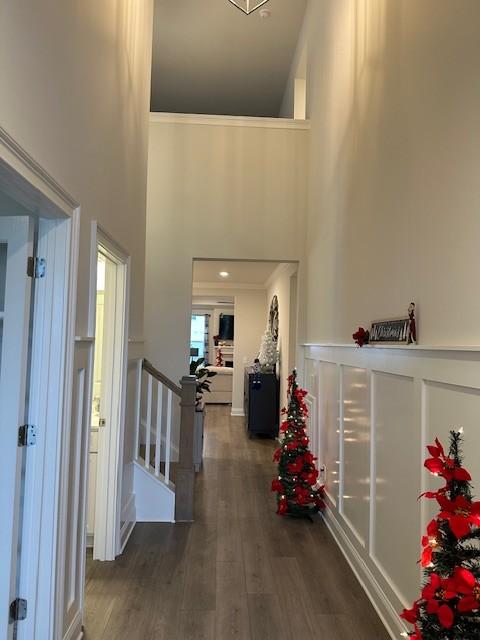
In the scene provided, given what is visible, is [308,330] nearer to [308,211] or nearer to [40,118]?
[308,211]

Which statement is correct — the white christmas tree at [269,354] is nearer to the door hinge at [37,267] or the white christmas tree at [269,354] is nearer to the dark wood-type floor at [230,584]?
the dark wood-type floor at [230,584]

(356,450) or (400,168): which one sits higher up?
(400,168)

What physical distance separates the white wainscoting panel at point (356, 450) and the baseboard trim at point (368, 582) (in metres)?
0.13

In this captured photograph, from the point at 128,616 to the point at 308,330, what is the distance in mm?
3025

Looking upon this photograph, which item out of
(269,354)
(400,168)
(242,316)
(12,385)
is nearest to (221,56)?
(269,354)

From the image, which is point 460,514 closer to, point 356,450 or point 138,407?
point 356,450

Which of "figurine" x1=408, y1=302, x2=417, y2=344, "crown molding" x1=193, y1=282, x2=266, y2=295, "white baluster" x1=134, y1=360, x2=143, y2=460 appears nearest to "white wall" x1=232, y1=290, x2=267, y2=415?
"crown molding" x1=193, y1=282, x2=266, y2=295

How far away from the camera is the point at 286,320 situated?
6395 mm

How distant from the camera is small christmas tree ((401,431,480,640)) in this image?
3.83 feet

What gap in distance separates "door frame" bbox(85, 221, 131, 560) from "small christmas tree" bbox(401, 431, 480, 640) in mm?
2132

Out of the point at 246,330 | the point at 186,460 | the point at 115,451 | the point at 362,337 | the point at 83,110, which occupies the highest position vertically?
the point at 83,110

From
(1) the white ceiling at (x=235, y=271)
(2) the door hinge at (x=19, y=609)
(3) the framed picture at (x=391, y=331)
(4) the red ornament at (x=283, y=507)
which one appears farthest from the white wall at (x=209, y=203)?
(2) the door hinge at (x=19, y=609)

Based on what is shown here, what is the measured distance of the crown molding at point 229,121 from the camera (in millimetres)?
5020

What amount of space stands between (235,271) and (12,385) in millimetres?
5564
